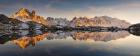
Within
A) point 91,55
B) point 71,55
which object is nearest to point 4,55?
point 71,55

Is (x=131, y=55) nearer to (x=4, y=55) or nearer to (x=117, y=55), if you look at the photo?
(x=117, y=55)

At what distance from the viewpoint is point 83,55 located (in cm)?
4941

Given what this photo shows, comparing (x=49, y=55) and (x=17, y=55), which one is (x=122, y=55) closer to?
(x=49, y=55)

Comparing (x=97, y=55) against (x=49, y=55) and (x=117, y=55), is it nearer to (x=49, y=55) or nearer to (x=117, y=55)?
(x=117, y=55)

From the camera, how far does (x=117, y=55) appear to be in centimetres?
4850

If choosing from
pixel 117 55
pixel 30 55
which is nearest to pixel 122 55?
pixel 117 55

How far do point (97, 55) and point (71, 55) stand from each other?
521 cm

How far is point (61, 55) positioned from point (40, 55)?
3993mm

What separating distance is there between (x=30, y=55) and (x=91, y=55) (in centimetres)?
1167

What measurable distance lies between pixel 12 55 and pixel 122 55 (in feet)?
68.9

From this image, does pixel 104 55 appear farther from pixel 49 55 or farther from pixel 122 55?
pixel 49 55

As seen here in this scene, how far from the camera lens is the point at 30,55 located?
→ 47.0m

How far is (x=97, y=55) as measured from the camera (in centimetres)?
4912

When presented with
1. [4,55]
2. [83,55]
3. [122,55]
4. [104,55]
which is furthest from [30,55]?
[122,55]
